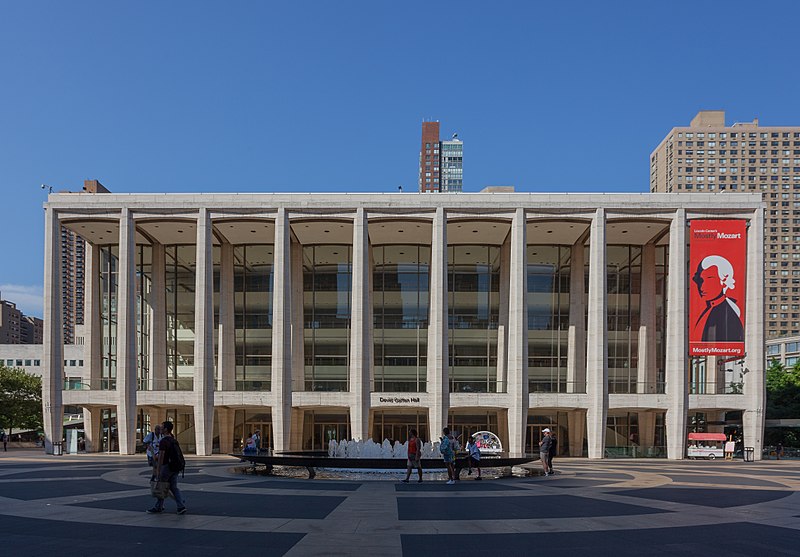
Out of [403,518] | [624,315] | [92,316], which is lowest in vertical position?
[403,518]

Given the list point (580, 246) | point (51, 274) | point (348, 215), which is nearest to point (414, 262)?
point (348, 215)

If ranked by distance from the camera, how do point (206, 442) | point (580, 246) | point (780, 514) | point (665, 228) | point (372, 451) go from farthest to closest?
1. point (580, 246)
2. point (665, 228)
3. point (206, 442)
4. point (372, 451)
5. point (780, 514)

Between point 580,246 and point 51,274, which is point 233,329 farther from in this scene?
point 580,246

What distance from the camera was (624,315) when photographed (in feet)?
184

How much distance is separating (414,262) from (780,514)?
41.7 meters

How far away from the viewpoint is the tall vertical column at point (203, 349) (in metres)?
47.0

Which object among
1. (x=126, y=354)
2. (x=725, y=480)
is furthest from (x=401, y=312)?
(x=725, y=480)

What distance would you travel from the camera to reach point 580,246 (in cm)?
5412

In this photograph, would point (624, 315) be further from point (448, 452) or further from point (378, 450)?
point (448, 452)

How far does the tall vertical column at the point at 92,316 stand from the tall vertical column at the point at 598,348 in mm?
36729

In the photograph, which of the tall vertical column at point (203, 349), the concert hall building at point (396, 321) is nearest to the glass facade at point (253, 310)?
the concert hall building at point (396, 321)

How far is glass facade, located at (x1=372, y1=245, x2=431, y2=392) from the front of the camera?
55.3 metres

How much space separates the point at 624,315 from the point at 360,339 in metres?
22.7

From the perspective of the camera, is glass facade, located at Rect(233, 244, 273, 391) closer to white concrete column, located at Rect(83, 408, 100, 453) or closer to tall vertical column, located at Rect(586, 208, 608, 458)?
white concrete column, located at Rect(83, 408, 100, 453)
